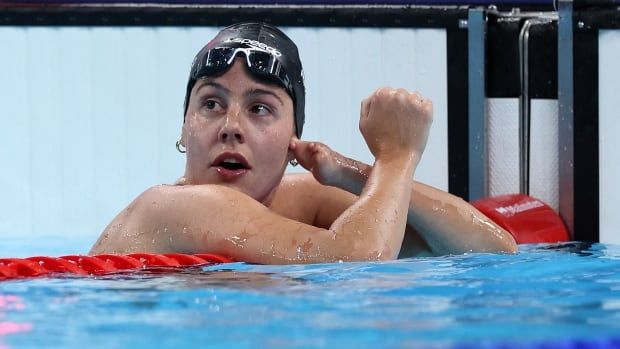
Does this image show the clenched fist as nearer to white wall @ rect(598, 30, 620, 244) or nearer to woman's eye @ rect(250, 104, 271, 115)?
woman's eye @ rect(250, 104, 271, 115)

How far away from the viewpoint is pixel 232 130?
2889 mm

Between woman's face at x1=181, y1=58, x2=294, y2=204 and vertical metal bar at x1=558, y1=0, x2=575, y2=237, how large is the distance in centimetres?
177

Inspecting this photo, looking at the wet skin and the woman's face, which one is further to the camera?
the woman's face

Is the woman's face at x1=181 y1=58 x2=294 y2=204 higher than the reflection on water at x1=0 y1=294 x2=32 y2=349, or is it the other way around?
the woman's face at x1=181 y1=58 x2=294 y2=204

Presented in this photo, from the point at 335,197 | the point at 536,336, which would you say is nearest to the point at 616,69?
the point at 335,197

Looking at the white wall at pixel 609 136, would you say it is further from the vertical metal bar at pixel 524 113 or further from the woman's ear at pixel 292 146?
the woman's ear at pixel 292 146

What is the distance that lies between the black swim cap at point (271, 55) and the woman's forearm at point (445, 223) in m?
0.25

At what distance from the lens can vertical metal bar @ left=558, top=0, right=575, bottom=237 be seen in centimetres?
446

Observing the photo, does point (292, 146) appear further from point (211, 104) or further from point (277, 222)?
point (277, 222)

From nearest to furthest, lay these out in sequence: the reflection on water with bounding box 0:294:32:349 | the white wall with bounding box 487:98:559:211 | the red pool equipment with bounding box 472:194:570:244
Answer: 1. the reflection on water with bounding box 0:294:32:349
2. the red pool equipment with bounding box 472:194:570:244
3. the white wall with bounding box 487:98:559:211

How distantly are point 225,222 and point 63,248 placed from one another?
69.7 inches

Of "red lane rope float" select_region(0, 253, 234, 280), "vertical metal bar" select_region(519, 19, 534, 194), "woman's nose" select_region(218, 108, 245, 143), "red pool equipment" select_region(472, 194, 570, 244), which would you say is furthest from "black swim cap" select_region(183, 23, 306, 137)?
"vertical metal bar" select_region(519, 19, 534, 194)

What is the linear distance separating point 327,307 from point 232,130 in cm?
96

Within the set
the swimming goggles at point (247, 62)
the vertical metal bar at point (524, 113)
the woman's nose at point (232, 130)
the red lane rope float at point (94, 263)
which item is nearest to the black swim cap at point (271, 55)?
the swimming goggles at point (247, 62)
